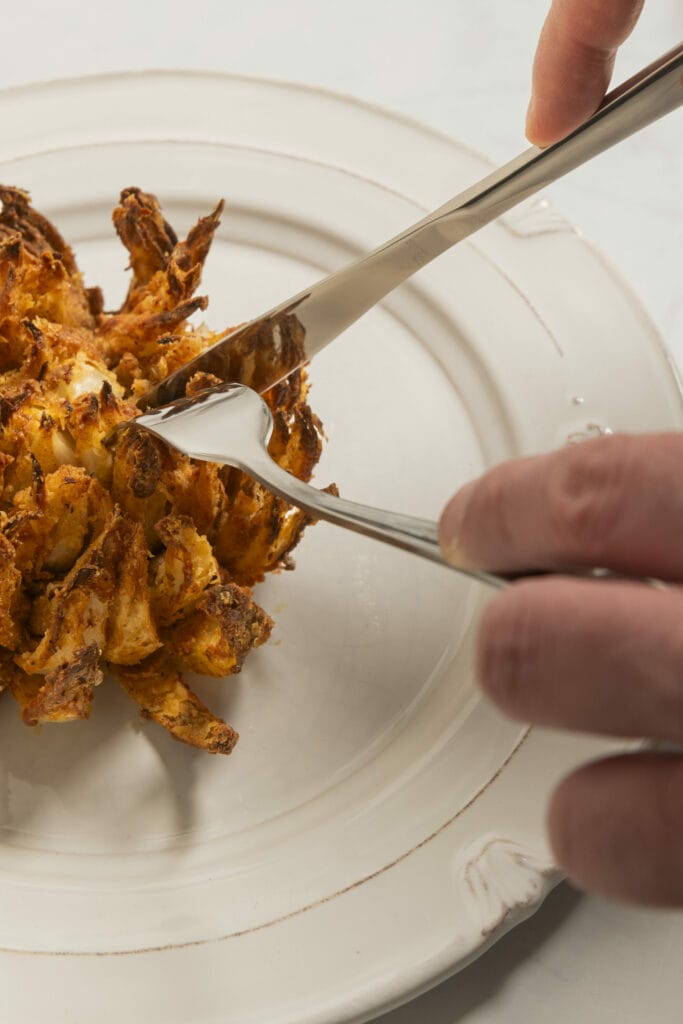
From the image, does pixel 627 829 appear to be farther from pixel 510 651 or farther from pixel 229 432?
pixel 229 432

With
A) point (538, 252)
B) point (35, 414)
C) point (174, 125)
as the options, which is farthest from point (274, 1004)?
point (174, 125)

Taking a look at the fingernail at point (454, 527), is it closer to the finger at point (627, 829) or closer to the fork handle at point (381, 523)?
the fork handle at point (381, 523)

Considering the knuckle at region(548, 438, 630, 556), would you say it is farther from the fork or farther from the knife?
the knife

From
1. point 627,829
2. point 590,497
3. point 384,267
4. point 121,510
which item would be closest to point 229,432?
point 121,510

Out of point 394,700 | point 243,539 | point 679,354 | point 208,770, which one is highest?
point 679,354

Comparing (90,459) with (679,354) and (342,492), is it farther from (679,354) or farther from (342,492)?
(679,354)

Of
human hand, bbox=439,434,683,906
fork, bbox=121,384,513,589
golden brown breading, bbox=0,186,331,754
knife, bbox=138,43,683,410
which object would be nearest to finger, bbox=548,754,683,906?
human hand, bbox=439,434,683,906
